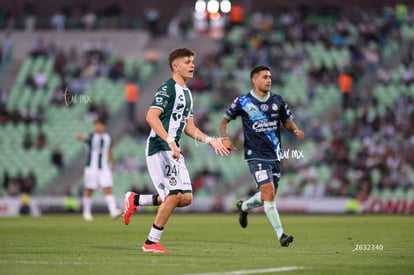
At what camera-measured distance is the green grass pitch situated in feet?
38.7

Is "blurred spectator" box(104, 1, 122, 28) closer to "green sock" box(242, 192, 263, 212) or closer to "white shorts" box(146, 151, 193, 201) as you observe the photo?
"green sock" box(242, 192, 263, 212)

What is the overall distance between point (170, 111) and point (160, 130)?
66cm

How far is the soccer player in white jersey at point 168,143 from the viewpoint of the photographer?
46.5 feet

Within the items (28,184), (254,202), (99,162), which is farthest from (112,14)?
(254,202)

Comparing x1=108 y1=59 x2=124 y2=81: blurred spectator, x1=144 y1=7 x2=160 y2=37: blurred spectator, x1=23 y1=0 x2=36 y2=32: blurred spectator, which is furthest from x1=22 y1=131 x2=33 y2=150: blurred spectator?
x1=144 y1=7 x2=160 y2=37: blurred spectator

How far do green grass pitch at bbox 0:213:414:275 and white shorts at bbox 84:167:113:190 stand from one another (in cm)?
649

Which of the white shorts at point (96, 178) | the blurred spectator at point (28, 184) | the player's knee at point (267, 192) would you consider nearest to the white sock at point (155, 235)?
the player's knee at point (267, 192)

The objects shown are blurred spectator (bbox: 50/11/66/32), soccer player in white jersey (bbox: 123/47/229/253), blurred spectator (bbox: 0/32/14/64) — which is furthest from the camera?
blurred spectator (bbox: 50/11/66/32)

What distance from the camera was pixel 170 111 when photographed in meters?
14.5

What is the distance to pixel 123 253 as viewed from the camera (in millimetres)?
14141

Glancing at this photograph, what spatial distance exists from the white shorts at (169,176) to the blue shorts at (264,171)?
2702 mm

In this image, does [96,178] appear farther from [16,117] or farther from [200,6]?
[200,6]

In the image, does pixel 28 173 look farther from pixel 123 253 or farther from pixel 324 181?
pixel 123 253

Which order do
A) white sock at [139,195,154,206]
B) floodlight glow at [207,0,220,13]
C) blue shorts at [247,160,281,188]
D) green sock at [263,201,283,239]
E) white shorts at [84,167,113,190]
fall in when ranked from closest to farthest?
1. white sock at [139,195,154,206]
2. green sock at [263,201,283,239]
3. blue shorts at [247,160,281,188]
4. white shorts at [84,167,113,190]
5. floodlight glow at [207,0,220,13]
